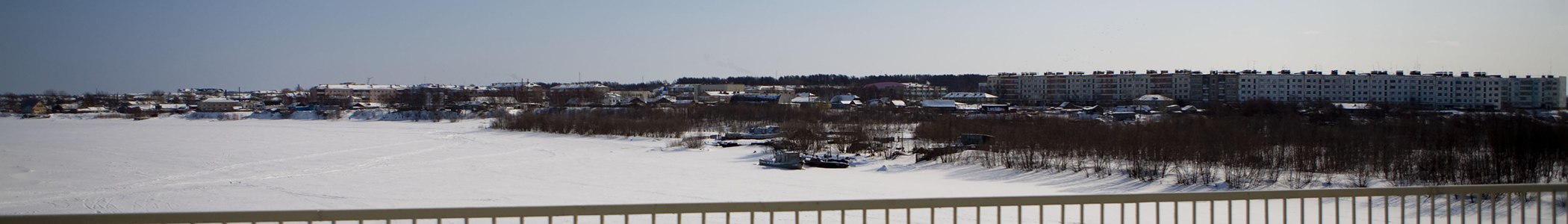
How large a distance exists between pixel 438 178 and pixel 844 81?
121547 mm

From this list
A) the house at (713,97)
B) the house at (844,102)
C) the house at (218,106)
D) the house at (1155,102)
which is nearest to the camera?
the house at (1155,102)

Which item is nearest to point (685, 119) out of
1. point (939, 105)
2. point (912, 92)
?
point (939, 105)

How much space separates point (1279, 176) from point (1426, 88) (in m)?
53.6

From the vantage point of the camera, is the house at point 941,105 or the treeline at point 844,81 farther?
the treeline at point 844,81

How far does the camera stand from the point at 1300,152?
20297 millimetres

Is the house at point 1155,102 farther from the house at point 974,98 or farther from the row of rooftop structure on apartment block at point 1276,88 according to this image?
the house at point 974,98

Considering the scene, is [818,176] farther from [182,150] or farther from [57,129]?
[57,129]

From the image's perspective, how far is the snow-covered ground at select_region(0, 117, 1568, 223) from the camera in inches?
571

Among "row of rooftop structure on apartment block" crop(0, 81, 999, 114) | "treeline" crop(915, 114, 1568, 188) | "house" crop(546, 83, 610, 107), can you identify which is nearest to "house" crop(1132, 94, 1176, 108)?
"row of rooftop structure on apartment block" crop(0, 81, 999, 114)

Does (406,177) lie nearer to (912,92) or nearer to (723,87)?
(912,92)

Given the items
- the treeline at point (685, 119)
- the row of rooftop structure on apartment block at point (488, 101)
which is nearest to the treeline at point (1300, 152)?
the treeline at point (685, 119)

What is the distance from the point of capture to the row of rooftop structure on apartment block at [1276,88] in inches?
2183

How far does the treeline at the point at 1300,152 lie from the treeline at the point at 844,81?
91354 mm

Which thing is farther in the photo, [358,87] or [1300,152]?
[358,87]
